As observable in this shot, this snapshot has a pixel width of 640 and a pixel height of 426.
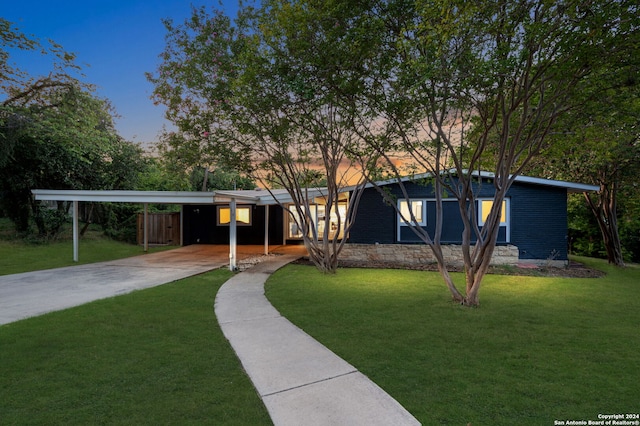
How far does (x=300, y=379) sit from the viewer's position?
3.06 meters

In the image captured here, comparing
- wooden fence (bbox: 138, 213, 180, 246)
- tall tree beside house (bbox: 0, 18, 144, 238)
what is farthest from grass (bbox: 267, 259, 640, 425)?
wooden fence (bbox: 138, 213, 180, 246)

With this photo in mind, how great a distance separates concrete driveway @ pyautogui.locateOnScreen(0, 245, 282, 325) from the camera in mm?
5762

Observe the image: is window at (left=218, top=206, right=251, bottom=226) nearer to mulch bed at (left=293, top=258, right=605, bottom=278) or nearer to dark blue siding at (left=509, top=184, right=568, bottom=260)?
mulch bed at (left=293, top=258, right=605, bottom=278)

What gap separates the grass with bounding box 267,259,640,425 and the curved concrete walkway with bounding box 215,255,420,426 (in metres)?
0.18

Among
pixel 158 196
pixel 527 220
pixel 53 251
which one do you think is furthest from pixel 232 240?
pixel 527 220

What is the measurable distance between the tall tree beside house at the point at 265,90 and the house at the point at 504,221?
2224 millimetres

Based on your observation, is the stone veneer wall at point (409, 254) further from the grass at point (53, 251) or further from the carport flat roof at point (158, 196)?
the grass at point (53, 251)

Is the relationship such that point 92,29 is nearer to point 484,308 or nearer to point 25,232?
point 25,232

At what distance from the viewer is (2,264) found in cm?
997

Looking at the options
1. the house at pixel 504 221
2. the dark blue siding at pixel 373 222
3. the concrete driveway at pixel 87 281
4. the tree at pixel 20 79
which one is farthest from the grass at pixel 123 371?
the tree at pixel 20 79

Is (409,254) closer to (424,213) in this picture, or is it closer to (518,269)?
(424,213)

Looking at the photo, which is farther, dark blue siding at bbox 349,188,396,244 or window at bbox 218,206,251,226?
window at bbox 218,206,251,226

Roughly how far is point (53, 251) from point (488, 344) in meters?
14.2

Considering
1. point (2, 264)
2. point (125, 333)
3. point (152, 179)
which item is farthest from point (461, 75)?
point (152, 179)
